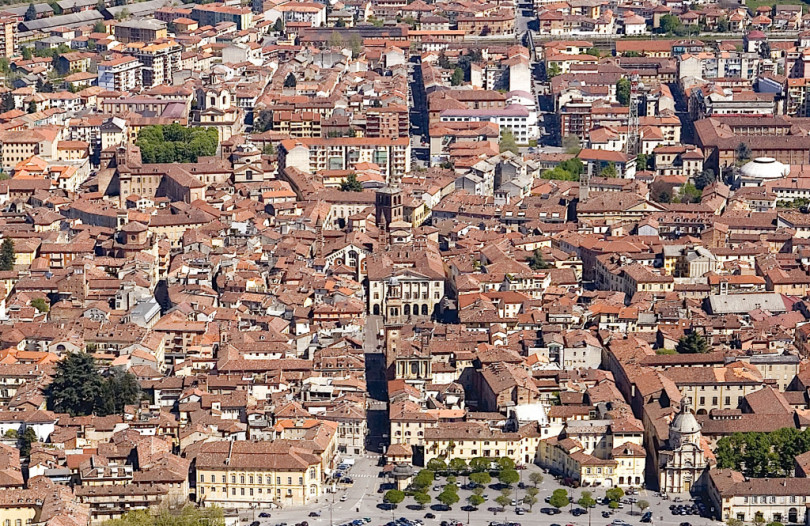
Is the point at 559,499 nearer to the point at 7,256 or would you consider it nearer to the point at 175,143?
the point at 7,256

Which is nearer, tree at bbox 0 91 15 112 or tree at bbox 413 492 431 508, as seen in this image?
tree at bbox 413 492 431 508

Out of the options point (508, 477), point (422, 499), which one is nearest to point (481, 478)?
point (508, 477)

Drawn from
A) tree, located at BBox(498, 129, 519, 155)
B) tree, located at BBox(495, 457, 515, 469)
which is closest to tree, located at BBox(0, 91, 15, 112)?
tree, located at BBox(498, 129, 519, 155)

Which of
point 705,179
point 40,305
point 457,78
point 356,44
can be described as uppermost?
point 356,44

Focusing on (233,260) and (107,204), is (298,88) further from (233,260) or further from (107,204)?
(233,260)

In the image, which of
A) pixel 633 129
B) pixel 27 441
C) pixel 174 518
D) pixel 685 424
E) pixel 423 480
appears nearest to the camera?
pixel 174 518

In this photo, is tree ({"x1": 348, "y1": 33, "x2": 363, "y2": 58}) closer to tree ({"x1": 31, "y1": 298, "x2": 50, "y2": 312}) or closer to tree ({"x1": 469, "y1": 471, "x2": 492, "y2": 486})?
tree ({"x1": 31, "y1": 298, "x2": 50, "y2": 312})
